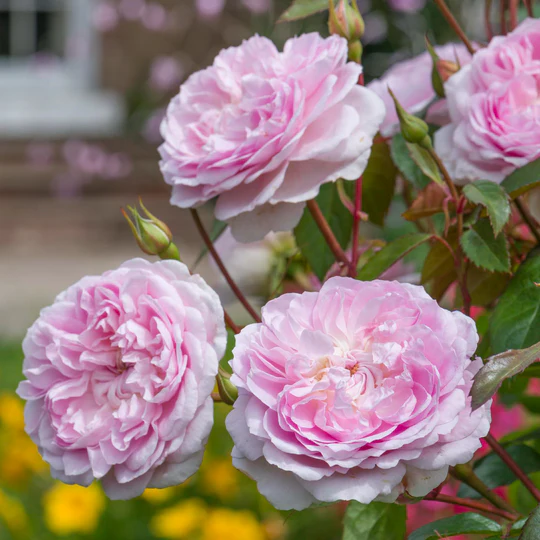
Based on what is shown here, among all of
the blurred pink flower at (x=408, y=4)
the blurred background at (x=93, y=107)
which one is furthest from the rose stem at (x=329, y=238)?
the blurred pink flower at (x=408, y=4)

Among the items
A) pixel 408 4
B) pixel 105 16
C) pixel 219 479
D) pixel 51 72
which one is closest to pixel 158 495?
pixel 219 479

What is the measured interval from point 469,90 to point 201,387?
25 centimetres

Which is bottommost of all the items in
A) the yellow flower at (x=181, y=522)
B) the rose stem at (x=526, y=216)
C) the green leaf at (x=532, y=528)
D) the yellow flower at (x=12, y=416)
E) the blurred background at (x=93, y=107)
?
the blurred background at (x=93, y=107)

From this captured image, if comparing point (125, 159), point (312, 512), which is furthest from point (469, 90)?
point (125, 159)

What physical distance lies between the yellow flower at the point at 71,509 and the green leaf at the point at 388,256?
3.60 ft

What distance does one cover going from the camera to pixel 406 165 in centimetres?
56

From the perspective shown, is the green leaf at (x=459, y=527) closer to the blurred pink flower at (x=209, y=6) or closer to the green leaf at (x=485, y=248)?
the green leaf at (x=485, y=248)

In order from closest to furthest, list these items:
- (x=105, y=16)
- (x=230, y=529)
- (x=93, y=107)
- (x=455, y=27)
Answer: (x=455, y=27)
(x=230, y=529)
(x=105, y=16)
(x=93, y=107)

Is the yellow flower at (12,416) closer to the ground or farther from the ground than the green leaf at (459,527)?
closer to the ground

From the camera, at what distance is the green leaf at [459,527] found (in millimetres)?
436

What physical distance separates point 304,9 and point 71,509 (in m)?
1.10

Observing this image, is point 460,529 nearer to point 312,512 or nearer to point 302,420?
point 302,420

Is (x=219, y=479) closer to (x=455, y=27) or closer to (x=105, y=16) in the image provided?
(x=455, y=27)

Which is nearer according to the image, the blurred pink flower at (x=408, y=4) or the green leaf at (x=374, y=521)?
the green leaf at (x=374, y=521)
